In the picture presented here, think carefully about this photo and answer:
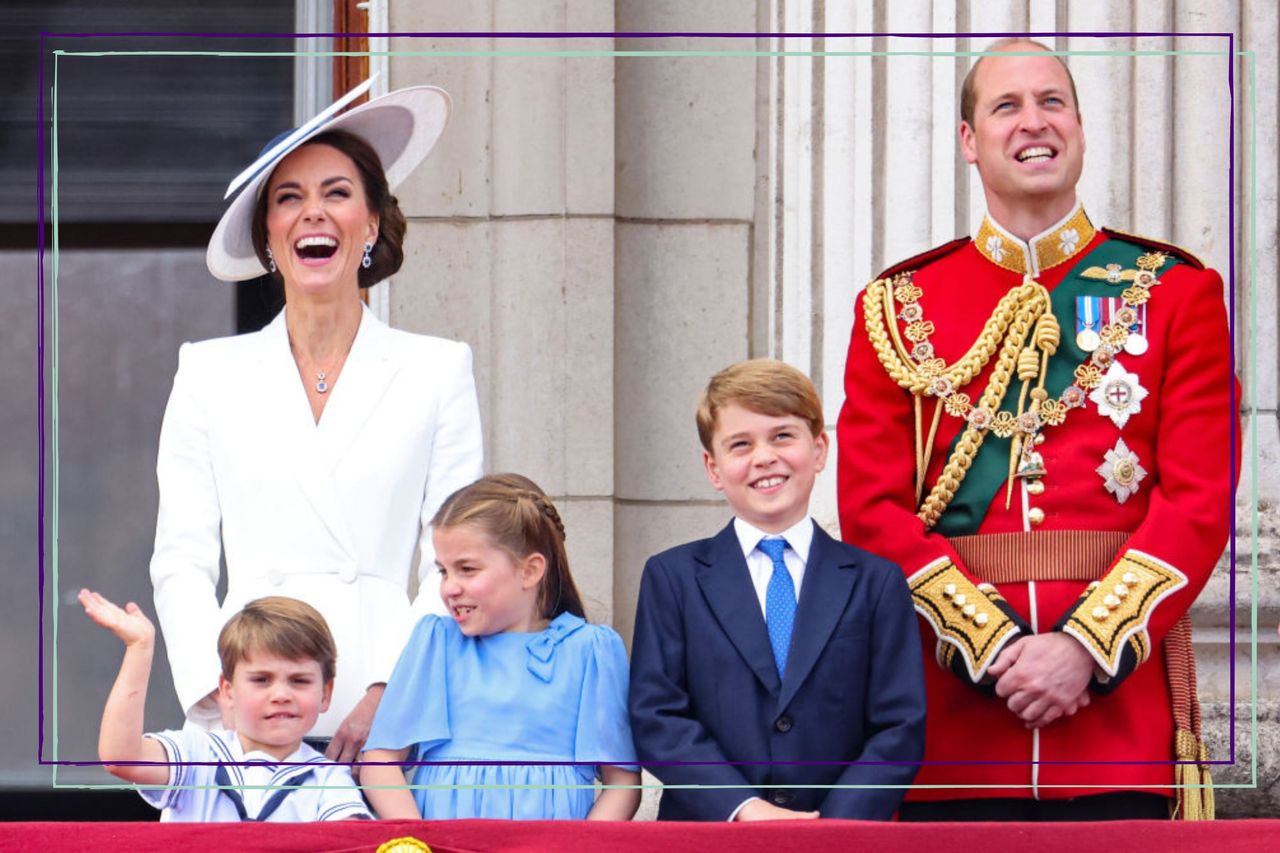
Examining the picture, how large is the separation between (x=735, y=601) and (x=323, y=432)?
774mm

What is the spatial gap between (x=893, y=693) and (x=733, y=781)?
31cm

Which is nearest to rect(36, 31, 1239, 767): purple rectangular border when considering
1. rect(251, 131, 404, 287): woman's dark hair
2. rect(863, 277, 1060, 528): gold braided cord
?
rect(251, 131, 404, 287): woman's dark hair

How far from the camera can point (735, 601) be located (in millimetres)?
3957

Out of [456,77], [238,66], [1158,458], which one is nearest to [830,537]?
[1158,458]

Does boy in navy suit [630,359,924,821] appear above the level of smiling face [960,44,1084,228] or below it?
below

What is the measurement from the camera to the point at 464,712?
3.91 m

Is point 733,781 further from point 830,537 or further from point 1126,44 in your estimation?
point 1126,44

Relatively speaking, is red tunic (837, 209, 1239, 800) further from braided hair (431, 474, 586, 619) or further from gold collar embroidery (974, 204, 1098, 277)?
braided hair (431, 474, 586, 619)

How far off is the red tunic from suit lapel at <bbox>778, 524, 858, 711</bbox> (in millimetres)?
124

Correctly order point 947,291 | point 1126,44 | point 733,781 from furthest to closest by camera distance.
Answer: point 1126,44, point 947,291, point 733,781

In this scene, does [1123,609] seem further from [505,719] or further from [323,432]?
[323,432]

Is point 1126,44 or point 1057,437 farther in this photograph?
point 1126,44

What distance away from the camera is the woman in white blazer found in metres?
3.99

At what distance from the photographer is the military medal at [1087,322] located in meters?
4.09
